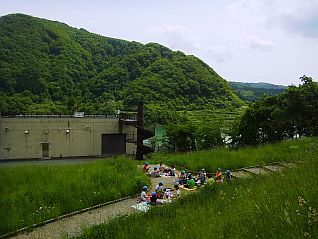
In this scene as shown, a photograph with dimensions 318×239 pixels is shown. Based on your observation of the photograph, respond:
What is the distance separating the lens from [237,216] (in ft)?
15.5

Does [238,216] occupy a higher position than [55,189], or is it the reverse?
[238,216]

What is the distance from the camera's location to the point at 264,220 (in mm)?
4000

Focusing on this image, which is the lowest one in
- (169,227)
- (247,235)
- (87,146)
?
(87,146)

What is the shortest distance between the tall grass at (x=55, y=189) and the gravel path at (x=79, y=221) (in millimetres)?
457

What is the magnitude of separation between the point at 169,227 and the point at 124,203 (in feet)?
23.5

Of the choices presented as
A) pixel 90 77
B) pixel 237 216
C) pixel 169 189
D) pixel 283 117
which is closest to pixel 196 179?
pixel 169 189

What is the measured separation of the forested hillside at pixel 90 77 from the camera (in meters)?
74.4

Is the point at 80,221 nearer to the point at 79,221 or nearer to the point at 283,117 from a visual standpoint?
the point at 79,221

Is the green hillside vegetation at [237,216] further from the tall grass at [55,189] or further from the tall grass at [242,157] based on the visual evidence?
the tall grass at [242,157]

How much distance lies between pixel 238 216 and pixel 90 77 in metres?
97.9

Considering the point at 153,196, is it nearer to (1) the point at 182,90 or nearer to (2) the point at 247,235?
(2) the point at 247,235

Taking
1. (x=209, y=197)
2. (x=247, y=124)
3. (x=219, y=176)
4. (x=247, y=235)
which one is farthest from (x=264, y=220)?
(x=247, y=124)

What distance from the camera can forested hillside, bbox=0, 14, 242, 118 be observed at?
74375 millimetres

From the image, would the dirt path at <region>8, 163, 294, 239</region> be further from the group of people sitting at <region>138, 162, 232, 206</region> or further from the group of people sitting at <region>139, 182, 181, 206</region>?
the group of people sitting at <region>138, 162, 232, 206</region>
